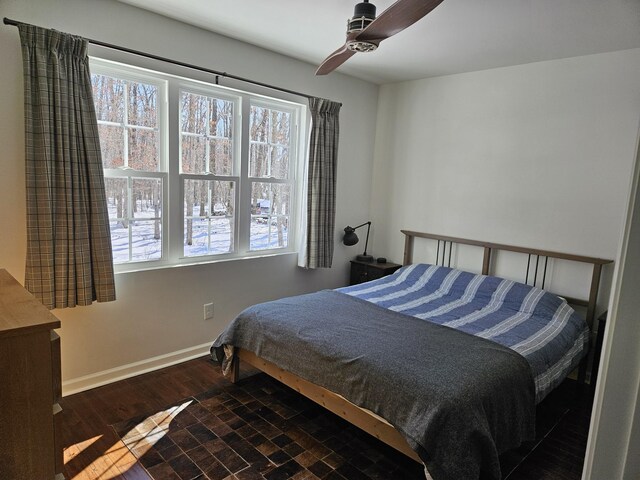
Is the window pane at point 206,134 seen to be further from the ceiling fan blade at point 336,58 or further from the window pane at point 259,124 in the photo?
the ceiling fan blade at point 336,58

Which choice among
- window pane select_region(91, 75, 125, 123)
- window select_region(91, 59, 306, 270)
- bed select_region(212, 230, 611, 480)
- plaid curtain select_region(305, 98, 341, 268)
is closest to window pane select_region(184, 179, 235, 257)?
window select_region(91, 59, 306, 270)

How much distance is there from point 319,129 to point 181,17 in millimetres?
1471

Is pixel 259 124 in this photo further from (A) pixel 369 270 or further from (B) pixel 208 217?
(A) pixel 369 270

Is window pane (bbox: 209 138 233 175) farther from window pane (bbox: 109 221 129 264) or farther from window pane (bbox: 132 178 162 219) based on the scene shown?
window pane (bbox: 109 221 129 264)

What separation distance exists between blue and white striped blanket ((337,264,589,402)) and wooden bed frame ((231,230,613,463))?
0.25 meters

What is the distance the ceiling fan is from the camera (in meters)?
1.67

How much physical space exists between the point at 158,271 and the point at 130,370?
29.1 inches

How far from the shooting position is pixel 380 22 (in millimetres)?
1820

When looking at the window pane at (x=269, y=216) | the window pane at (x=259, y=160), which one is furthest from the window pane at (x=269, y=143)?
the window pane at (x=269, y=216)

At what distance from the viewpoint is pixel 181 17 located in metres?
2.87

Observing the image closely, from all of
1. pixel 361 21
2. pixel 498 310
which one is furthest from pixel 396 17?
pixel 498 310

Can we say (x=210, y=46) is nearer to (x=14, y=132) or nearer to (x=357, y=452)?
(x=14, y=132)

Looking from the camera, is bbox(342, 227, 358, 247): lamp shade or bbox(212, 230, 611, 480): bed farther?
bbox(342, 227, 358, 247): lamp shade

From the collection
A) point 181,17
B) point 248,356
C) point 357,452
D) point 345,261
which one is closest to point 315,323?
point 248,356
